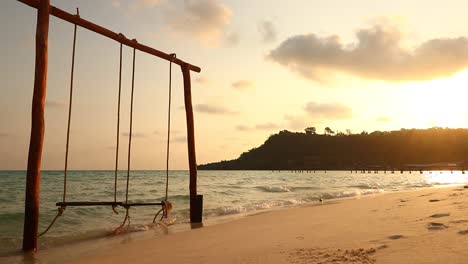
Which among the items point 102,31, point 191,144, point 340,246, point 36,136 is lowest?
point 340,246

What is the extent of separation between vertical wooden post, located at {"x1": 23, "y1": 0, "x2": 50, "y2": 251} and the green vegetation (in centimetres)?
14116

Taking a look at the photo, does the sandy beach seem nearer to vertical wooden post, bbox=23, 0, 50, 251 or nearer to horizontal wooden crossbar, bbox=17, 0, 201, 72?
vertical wooden post, bbox=23, 0, 50, 251

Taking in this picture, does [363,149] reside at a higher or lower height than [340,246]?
higher

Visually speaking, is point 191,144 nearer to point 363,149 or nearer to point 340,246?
point 340,246

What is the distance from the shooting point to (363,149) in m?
172

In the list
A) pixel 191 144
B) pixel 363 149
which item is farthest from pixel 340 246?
pixel 363 149

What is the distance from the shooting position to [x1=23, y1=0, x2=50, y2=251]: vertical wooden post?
279 inches

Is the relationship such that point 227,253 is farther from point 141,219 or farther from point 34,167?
point 141,219

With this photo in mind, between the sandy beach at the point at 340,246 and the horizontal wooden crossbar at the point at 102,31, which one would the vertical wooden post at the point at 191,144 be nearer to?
the horizontal wooden crossbar at the point at 102,31

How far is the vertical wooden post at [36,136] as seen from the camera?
707cm

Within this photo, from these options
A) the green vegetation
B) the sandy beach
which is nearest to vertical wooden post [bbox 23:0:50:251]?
the sandy beach

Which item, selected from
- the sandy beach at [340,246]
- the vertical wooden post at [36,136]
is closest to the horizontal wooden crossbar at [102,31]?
the vertical wooden post at [36,136]

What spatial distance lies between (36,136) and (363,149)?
575 feet

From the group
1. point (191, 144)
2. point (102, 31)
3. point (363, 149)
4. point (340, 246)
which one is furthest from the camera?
point (363, 149)
